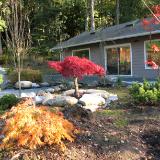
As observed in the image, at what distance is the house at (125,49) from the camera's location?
18531mm

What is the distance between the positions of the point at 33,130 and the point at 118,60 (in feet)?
53.9

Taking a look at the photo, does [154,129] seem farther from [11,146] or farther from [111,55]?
[111,55]

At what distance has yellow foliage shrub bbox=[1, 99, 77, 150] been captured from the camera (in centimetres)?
538

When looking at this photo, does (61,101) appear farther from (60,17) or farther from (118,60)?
(60,17)

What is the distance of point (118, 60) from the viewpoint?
21453 mm

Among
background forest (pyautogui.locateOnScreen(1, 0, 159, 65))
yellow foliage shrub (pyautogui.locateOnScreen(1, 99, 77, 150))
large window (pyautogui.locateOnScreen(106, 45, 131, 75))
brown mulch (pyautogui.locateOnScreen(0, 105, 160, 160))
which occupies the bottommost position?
brown mulch (pyautogui.locateOnScreen(0, 105, 160, 160))

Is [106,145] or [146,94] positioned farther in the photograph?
[146,94]

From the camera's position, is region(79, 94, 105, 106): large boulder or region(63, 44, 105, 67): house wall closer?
region(79, 94, 105, 106): large boulder

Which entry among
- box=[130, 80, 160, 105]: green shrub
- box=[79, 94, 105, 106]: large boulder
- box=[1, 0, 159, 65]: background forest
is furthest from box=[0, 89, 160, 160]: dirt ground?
box=[1, 0, 159, 65]: background forest

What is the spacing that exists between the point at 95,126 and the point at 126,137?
2.21 feet

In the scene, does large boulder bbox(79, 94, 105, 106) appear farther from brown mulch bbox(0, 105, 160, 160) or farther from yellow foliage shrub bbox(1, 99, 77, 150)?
yellow foliage shrub bbox(1, 99, 77, 150)

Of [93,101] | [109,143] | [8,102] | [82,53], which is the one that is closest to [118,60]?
[82,53]

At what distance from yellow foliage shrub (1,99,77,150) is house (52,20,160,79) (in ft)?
39.8

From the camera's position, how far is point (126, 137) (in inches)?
245
